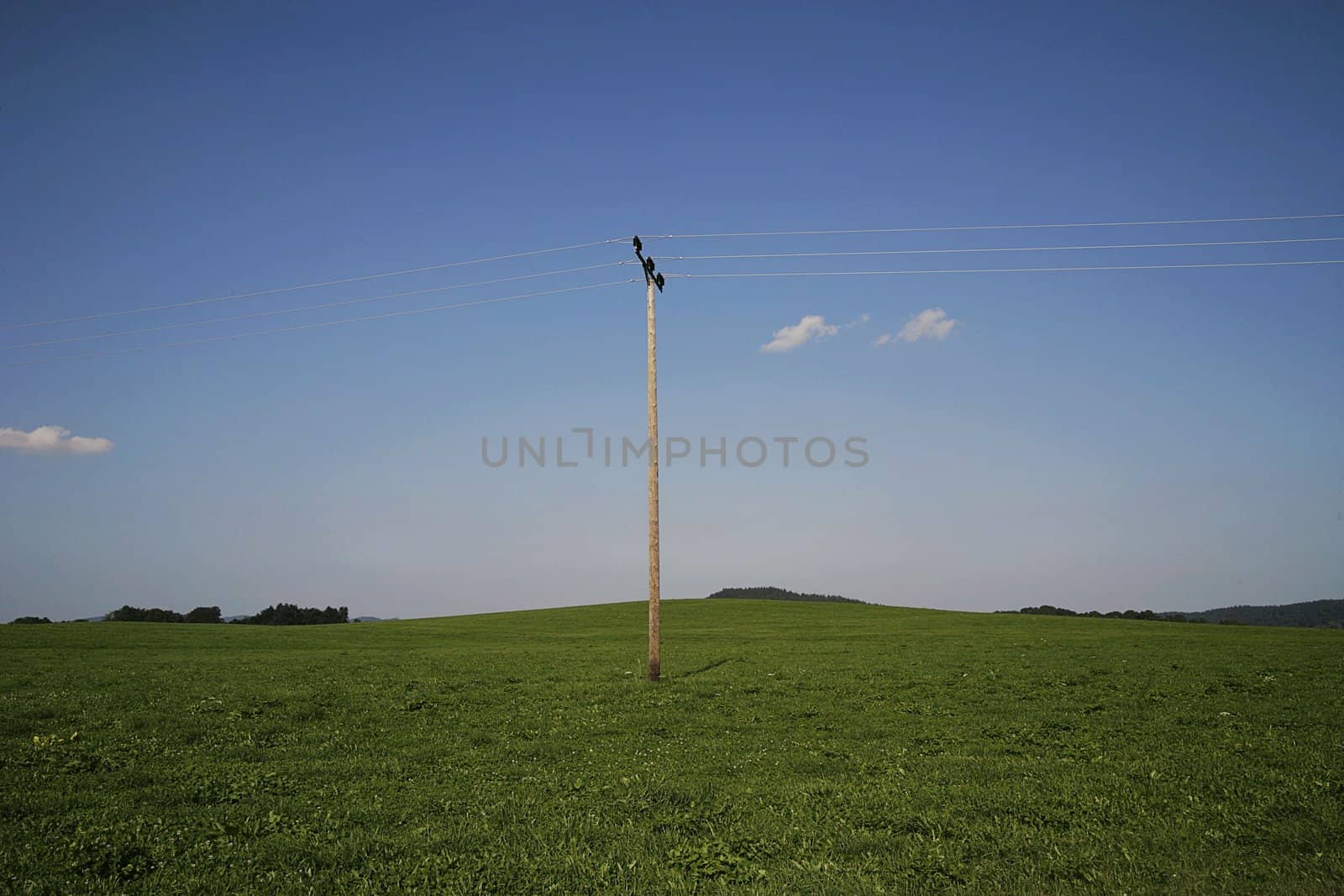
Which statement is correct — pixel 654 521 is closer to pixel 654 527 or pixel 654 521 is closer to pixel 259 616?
pixel 654 527

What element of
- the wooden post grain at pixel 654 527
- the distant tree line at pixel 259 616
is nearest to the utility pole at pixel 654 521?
the wooden post grain at pixel 654 527

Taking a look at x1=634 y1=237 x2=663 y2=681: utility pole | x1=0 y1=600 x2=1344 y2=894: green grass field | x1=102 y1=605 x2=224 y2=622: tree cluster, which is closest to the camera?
x1=0 y1=600 x2=1344 y2=894: green grass field

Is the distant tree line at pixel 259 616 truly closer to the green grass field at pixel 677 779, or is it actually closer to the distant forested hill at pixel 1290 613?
the green grass field at pixel 677 779

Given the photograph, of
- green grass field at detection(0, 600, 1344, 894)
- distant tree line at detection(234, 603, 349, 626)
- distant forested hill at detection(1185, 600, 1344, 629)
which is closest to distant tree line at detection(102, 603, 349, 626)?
distant tree line at detection(234, 603, 349, 626)

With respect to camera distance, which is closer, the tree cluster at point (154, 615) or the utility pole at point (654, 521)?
the utility pole at point (654, 521)

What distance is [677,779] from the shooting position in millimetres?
15305

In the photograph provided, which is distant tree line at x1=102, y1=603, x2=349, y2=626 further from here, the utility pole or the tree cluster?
the utility pole

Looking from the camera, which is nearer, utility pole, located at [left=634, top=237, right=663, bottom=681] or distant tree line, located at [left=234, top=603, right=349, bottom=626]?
utility pole, located at [left=634, top=237, right=663, bottom=681]

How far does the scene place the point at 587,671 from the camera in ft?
109

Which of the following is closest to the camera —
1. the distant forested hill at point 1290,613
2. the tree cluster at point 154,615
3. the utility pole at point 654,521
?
the utility pole at point 654,521

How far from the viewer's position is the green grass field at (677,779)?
34.7ft

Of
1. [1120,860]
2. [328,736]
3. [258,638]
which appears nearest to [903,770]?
[1120,860]

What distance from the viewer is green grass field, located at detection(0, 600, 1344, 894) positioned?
34.7 ft

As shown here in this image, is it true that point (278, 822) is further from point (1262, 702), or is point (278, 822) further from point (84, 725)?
point (1262, 702)
